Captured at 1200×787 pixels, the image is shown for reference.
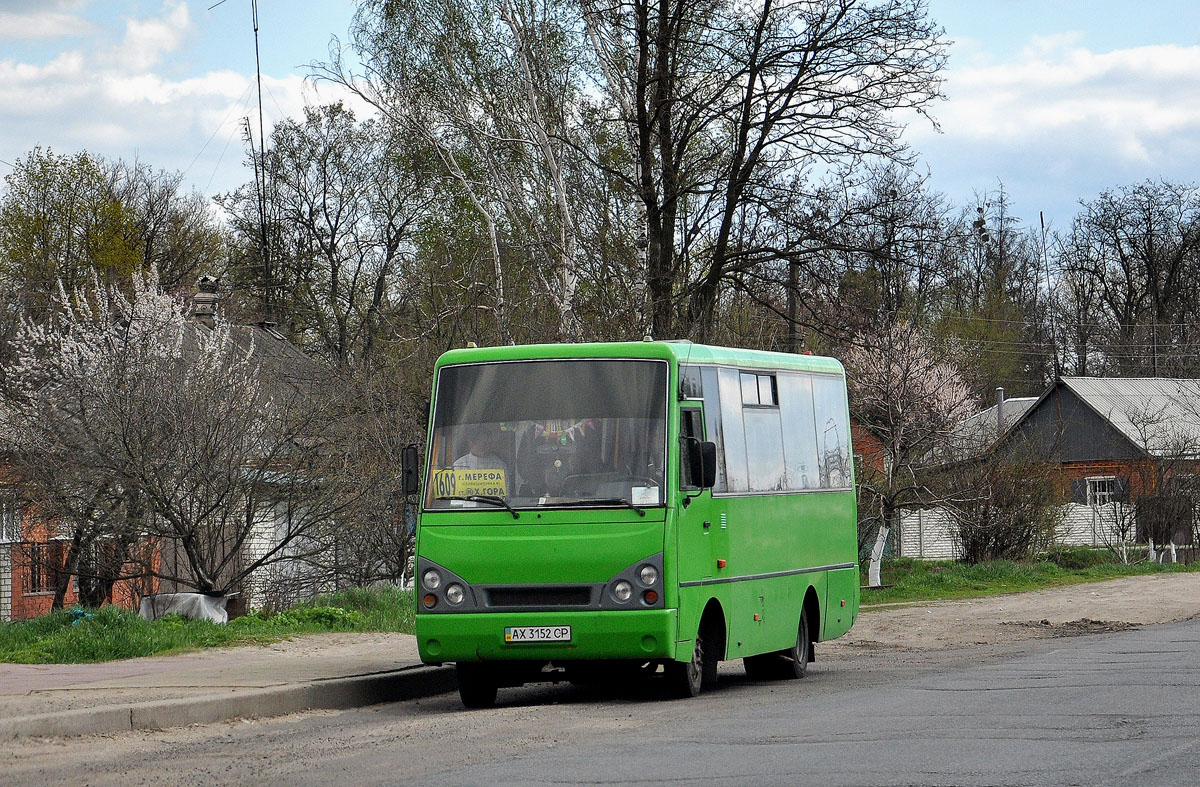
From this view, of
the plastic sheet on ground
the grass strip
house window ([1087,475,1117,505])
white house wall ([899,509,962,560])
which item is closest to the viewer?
the plastic sheet on ground

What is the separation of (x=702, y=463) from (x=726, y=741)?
11.3 feet

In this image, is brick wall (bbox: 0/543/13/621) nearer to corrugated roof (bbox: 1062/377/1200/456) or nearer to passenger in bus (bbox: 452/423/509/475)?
passenger in bus (bbox: 452/423/509/475)

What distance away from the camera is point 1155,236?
70.8 metres

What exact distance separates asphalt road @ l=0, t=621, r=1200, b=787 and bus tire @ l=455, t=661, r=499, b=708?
307 mm

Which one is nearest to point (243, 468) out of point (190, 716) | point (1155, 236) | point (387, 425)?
point (387, 425)

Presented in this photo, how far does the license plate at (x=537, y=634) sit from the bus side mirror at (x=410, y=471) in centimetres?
149

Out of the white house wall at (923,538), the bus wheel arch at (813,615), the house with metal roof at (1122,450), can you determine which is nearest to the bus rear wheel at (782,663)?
the bus wheel arch at (813,615)

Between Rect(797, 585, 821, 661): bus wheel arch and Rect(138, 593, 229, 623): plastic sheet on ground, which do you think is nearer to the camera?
Rect(797, 585, 821, 661): bus wheel arch

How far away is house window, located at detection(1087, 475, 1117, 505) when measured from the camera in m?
52.5

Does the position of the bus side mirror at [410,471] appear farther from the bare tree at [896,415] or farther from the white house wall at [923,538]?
the white house wall at [923,538]

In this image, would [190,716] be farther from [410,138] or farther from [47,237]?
[47,237]

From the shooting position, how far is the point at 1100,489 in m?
57.9

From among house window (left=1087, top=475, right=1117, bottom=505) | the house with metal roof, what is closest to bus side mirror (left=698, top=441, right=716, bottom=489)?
the house with metal roof

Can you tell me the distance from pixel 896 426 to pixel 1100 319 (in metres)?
45.0
